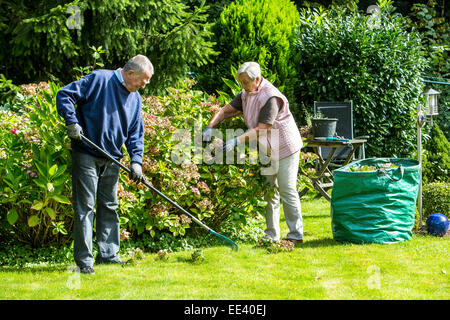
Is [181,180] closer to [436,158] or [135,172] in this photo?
[135,172]

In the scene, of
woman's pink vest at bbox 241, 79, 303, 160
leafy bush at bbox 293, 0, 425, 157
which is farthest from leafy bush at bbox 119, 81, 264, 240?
leafy bush at bbox 293, 0, 425, 157

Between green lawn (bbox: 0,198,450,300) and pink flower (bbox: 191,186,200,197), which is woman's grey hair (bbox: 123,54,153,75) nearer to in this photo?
pink flower (bbox: 191,186,200,197)

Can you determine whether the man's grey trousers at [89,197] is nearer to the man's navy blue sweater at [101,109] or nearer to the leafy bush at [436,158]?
the man's navy blue sweater at [101,109]

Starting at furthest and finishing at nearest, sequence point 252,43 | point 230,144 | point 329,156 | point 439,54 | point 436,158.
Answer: point 439,54
point 436,158
point 252,43
point 329,156
point 230,144

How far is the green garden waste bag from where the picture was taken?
4598mm

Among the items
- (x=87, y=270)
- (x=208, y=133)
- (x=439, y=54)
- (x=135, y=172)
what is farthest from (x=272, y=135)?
(x=439, y=54)

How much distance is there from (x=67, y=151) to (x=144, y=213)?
836mm

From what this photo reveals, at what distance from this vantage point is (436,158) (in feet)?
26.3

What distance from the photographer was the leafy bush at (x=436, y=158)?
308 inches

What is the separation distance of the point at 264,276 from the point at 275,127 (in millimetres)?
1268

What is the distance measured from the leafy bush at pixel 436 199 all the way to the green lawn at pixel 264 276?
1086mm

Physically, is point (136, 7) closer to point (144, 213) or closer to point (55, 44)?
point (55, 44)

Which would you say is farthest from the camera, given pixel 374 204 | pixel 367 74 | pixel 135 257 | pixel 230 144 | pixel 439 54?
pixel 439 54
